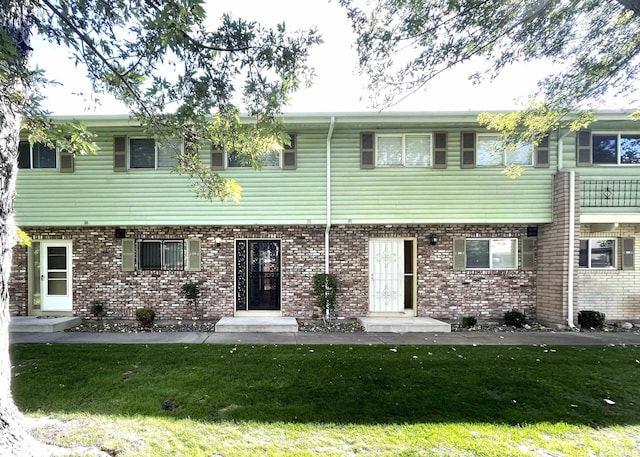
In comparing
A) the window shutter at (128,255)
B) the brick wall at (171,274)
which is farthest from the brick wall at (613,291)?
the window shutter at (128,255)

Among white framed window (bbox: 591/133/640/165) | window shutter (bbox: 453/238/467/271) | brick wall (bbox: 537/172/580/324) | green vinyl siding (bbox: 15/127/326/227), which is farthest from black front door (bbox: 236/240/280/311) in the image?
white framed window (bbox: 591/133/640/165)

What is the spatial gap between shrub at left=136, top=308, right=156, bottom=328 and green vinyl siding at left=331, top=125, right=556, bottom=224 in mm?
4871

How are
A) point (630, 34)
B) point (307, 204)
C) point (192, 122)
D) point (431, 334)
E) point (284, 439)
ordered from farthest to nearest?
1. point (307, 204)
2. point (431, 334)
3. point (630, 34)
4. point (192, 122)
5. point (284, 439)

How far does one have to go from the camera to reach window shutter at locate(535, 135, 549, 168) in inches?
312

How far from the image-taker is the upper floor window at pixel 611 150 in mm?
7996

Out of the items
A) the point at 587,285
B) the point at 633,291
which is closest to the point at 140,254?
the point at 587,285

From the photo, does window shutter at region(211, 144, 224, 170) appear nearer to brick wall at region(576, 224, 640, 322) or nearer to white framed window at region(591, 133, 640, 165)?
white framed window at region(591, 133, 640, 165)

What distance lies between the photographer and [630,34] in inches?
198

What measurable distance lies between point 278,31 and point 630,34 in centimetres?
546

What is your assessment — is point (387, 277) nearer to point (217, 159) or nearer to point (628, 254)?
point (217, 159)

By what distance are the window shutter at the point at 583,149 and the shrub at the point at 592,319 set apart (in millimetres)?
3551

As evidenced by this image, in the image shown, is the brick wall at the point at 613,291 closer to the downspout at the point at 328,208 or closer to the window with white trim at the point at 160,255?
the downspout at the point at 328,208

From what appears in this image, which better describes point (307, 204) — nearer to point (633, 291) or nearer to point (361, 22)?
point (361, 22)

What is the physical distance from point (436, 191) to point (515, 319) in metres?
3.61
